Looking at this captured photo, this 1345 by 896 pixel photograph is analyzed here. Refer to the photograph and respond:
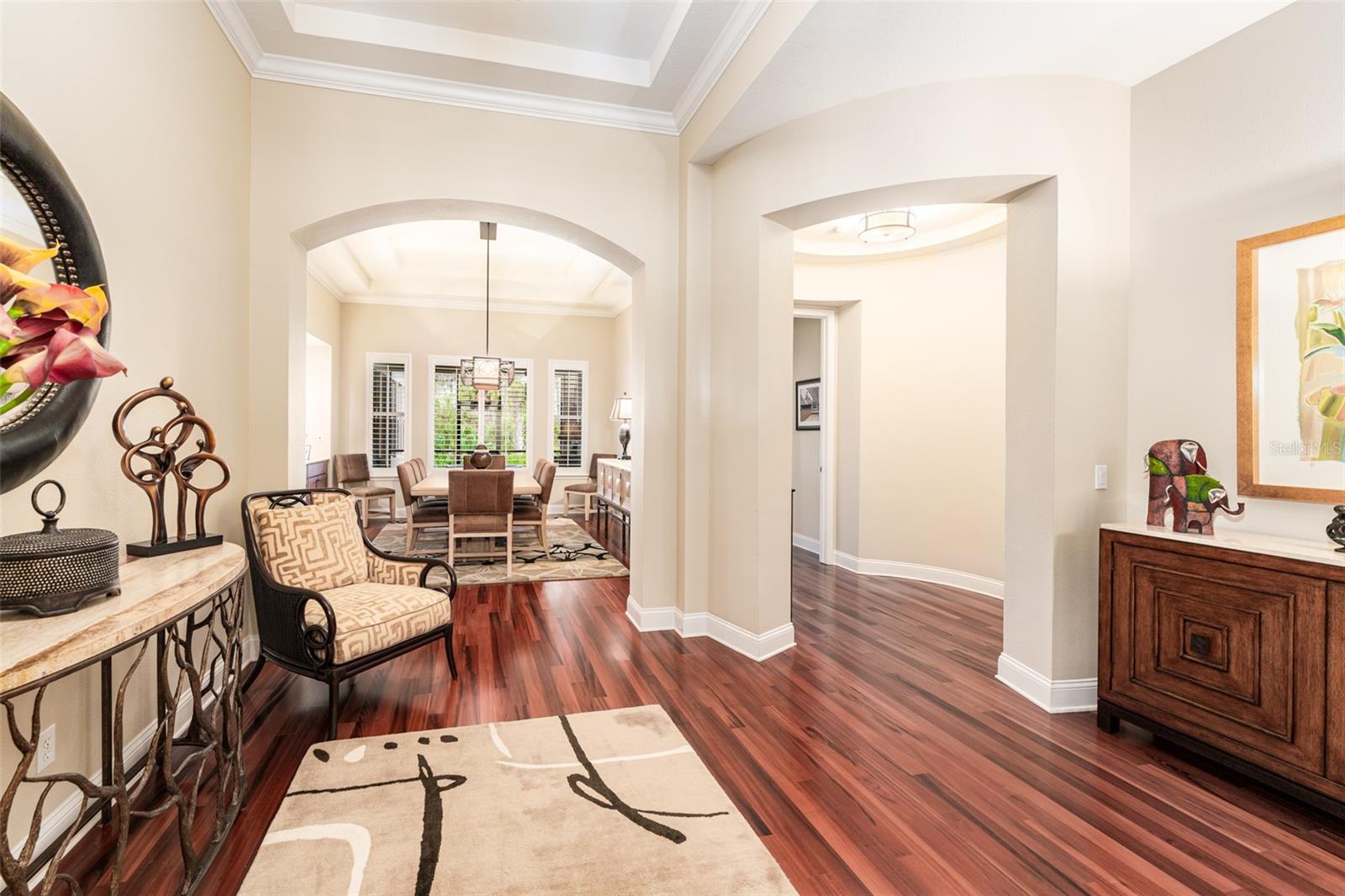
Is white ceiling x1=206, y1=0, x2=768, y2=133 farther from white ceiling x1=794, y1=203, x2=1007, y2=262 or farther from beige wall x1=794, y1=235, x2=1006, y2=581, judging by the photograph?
beige wall x1=794, y1=235, x2=1006, y2=581

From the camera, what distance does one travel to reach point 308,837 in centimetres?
183

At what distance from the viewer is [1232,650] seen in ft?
7.18

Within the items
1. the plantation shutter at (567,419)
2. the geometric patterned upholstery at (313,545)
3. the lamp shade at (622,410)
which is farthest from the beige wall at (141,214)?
the plantation shutter at (567,419)

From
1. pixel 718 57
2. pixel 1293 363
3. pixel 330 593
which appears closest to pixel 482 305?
pixel 718 57

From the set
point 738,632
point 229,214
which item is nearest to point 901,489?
point 738,632

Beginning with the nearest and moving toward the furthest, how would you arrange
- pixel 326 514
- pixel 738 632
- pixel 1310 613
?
pixel 1310 613
pixel 326 514
pixel 738 632

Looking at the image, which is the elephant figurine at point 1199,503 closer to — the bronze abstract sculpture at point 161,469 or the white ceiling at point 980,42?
the white ceiling at point 980,42

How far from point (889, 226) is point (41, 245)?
14.3 feet

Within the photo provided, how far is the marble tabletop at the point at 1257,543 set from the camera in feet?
6.54

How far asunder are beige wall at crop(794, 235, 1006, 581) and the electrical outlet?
4.90 metres

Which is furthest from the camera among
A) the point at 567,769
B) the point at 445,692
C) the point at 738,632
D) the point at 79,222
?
the point at 738,632

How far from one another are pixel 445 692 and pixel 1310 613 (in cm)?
339

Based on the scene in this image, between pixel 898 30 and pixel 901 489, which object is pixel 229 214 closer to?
pixel 898 30

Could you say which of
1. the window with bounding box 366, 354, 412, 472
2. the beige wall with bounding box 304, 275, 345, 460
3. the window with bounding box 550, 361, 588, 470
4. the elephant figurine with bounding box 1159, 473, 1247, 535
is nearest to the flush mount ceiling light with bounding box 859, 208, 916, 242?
the elephant figurine with bounding box 1159, 473, 1247, 535
